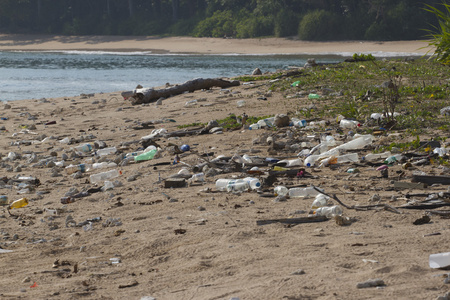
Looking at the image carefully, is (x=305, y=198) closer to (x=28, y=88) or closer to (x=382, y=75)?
(x=382, y=75)

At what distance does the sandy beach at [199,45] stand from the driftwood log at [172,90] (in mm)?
22828

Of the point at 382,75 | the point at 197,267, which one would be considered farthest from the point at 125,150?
the point at 382,75

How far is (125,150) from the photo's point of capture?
284 inches

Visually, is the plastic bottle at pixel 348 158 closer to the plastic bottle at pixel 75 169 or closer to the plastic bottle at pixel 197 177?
the plastic bottle at pixel 197 177

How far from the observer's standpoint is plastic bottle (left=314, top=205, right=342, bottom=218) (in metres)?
3.78

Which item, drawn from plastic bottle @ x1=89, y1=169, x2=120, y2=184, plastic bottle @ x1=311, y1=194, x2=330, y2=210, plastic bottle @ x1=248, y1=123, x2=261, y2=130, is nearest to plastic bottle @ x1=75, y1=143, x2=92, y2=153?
plastic bottle @ x1=89, y1=169, x2=120, y2=184

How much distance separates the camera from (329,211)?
149 inches

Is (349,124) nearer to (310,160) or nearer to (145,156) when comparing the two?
(310,160)

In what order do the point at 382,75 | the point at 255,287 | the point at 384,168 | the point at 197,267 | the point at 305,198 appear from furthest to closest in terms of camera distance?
1. the point at 382,75
2. the point at 384,168
3. the point at 305,198
4. the point at 197,267
5. the point at 255,287

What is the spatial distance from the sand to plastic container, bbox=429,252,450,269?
5 centimetres

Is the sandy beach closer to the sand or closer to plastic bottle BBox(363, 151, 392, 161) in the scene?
plastic bottle BBox(363, 151, 392, 161)

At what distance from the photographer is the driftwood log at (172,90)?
11914 millimetres

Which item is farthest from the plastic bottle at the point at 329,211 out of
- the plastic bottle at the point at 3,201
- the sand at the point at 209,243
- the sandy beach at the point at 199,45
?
the sandy beach at the point at 199,45

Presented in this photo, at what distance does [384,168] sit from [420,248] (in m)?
2.04
